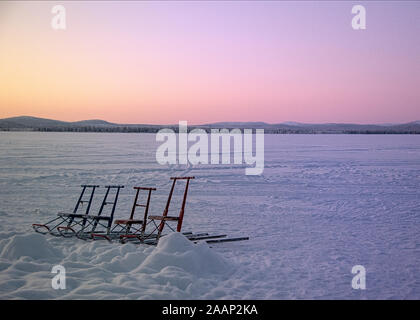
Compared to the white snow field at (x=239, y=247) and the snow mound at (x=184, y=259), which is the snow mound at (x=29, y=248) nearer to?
the white snow field at (x=239, y=247)

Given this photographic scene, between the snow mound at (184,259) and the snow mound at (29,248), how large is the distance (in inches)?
61.0

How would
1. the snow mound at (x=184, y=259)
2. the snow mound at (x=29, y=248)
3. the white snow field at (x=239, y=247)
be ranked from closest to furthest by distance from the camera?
the white snow field at (x=239, y=247) < the snow mound at (x=184, y=259) < the snow mound at (x=29, y=248)

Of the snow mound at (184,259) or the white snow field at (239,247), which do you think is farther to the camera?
the snow mound at (184,259)

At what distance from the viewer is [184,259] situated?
5.89m

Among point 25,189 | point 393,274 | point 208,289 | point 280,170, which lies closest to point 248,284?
point 208,289

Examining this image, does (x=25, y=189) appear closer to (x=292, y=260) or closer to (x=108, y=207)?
(x=108, y=207)

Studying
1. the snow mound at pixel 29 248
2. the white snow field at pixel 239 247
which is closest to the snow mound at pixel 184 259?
the white snow field at pixel 239 247

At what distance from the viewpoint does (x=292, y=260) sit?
6.64 m

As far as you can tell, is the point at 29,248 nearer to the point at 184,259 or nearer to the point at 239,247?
the point at 184,259

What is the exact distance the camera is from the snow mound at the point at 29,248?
20.1ft

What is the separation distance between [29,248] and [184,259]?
7.68 ft

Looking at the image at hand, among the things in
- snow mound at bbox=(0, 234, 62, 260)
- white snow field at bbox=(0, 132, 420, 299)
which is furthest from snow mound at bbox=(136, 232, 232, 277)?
snow mound at bbox=(0, 234, 62, 260)
